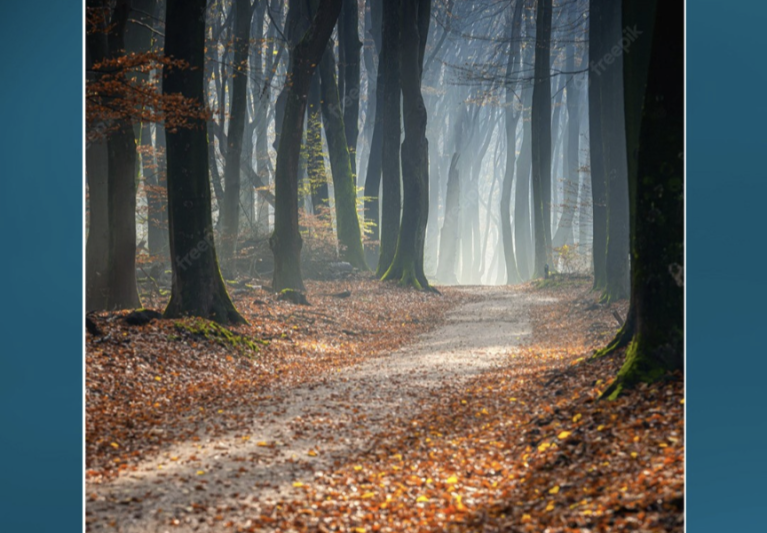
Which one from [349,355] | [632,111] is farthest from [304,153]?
[632,111]

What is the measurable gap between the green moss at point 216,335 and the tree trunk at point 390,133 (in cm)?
738

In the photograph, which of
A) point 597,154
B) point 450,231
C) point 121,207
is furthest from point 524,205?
point 121,207

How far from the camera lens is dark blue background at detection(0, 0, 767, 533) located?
3.58m

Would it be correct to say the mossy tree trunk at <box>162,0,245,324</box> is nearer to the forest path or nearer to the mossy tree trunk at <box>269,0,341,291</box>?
the forest path

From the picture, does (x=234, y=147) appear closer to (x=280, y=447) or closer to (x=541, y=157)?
(x=541, y=157)

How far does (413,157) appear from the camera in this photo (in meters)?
15.8

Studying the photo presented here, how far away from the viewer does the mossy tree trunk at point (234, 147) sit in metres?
14.4

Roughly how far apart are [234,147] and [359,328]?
6.21 m
